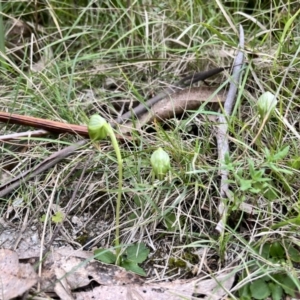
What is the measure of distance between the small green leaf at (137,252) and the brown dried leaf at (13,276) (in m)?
0.22

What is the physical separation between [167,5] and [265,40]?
13.8 inches

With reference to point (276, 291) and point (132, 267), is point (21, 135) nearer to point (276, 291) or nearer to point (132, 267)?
point (132, 267)

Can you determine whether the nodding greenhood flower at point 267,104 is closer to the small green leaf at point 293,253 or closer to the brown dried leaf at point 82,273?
the small green leaf at point 293,253

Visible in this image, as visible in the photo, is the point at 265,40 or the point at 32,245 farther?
the point at 265,40

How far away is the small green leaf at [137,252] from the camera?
1266 millimetres

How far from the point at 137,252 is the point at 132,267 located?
0.13 feet

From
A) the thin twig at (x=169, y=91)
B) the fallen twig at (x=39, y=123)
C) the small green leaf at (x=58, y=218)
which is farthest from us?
the thin twig at (x=169, y=91)

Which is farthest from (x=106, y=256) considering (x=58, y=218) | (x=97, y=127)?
(x=97, y=127)

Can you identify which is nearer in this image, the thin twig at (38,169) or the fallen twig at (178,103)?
the thin twig at (38,169)

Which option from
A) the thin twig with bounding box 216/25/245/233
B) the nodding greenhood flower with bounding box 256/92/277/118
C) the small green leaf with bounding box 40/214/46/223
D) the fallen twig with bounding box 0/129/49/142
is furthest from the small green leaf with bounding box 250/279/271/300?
the fallen twig with bounding box 0/129/49/142

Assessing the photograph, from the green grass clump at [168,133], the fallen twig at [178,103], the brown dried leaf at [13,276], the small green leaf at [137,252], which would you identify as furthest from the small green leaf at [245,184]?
the brown dried leaf at [13,276]

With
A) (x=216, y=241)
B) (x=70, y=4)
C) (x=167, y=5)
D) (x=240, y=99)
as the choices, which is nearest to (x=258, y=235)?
(x=216, y=241)

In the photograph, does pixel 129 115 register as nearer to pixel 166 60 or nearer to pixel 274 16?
pixel 166 60

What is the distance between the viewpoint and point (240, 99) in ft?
5.00
